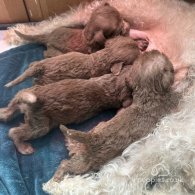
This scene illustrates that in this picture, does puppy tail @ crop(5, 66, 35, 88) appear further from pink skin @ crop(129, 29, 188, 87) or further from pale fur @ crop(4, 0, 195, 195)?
pink skin @ crop(129, 29, 188, 87)

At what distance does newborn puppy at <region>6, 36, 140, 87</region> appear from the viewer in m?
1.68

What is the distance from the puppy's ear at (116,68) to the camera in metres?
1.68

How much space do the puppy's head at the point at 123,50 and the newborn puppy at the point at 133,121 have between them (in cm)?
10

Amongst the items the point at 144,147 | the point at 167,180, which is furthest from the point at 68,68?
the point at 167,180

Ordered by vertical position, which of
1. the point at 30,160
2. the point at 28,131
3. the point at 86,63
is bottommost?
the point at 30,160

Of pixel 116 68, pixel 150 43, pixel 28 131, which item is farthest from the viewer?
pixel 150 43

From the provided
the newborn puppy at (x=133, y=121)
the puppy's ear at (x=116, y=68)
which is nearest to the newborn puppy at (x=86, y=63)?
the puppy's ear at (x=116, y=68)

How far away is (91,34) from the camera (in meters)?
1.85

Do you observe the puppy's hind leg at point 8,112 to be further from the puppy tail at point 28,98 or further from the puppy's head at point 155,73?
the puppy's head at point 155,73

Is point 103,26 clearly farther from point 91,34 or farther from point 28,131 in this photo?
point 28,131

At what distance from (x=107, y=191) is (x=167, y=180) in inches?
8.1

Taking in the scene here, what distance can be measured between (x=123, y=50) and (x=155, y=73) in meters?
0.24

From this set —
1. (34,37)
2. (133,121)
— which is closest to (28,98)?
(133,121)

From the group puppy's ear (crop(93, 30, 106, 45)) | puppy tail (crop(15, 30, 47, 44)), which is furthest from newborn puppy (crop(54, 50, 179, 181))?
puppy tail (crop(15, 30, 47, 44))
